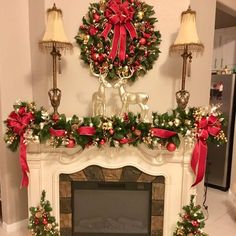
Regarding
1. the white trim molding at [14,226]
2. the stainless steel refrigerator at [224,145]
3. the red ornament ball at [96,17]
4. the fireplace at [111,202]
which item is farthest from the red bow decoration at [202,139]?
the white trim molding at [14,226]

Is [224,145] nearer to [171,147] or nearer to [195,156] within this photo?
[195,156]

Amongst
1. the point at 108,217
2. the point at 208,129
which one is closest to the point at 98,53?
the point at 208,129

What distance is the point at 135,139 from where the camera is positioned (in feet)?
5.94

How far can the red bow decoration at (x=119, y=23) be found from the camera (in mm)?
2002

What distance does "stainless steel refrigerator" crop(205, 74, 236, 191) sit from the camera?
3168 mm

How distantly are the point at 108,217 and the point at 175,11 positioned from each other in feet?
6.08

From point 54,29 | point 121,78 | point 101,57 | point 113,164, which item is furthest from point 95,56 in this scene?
point 113,164

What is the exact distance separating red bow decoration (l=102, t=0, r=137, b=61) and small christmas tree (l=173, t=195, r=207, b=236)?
4.38 feet

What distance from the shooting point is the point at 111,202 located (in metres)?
2.08

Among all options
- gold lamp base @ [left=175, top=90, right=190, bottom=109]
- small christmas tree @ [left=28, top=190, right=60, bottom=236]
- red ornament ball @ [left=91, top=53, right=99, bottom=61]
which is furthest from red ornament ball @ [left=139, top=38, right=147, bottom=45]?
small christmas tree @ [left=28, top=190, right=60, bottom=236]

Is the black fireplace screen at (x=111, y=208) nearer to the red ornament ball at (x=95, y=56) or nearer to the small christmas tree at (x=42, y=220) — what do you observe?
the small christmas tree at (x=42, y=220)

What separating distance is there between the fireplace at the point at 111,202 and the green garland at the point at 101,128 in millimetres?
317

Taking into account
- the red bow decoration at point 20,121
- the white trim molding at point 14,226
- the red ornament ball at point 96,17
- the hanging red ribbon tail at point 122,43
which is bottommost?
the white trim molding at point 14,226

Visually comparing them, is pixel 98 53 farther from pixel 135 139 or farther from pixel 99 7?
pixel 135 139
